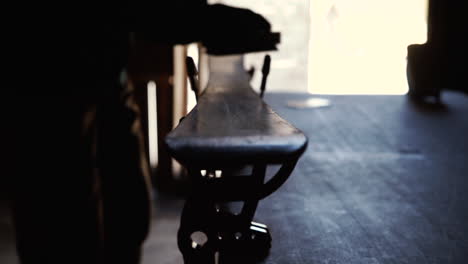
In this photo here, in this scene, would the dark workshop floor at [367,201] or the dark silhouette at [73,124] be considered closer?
the dark silhouette at [73,124]

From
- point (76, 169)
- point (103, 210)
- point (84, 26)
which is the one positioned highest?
point (84, 26)

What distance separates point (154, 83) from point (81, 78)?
11.2ft

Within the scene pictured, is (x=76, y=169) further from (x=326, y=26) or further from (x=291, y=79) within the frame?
(x=326, y=26)

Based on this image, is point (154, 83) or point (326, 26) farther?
point (326, 26)

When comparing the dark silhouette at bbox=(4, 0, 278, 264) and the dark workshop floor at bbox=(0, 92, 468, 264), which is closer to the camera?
the dark silhouette at bbox=(4, 0, 278, 264)

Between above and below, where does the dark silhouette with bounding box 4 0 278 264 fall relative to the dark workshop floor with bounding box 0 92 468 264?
above

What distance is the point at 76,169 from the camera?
132cm

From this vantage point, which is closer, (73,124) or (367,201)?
(73,124)

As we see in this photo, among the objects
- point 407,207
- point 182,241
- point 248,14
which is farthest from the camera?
point 407,207

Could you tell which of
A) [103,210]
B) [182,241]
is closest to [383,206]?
[182,241]

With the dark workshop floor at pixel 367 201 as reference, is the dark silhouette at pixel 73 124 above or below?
above

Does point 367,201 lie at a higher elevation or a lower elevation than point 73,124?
lower

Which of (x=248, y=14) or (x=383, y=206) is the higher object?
(x=248, y=14)

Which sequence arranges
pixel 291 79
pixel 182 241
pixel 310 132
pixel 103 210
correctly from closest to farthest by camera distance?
pixel 103 210
pixel 182 241
pixel 310 132
pixel 291 79
